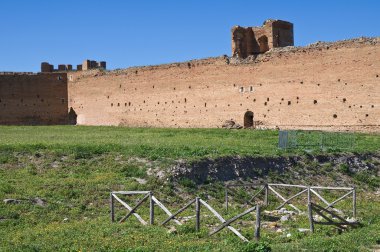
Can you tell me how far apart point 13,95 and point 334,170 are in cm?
3353

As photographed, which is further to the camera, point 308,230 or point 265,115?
point 265,115

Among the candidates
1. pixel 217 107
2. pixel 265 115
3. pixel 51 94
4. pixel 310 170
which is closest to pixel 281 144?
Answer: pixel 310 170

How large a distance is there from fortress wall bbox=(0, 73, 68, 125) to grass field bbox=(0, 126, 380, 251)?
89.4 ft

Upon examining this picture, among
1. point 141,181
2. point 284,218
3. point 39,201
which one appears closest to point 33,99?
point 141,181

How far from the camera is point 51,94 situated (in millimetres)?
47562

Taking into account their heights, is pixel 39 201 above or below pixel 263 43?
below

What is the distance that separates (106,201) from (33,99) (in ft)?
113

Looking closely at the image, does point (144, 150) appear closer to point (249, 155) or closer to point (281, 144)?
point (249, 155)

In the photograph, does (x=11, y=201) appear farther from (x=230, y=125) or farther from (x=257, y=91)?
(x=230, y=125)

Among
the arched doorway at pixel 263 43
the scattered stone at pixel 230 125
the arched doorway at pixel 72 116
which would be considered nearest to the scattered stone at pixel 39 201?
the scattered stone at pixel 230 125

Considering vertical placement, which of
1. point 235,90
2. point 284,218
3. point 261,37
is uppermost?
point 261,37

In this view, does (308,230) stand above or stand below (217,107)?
below

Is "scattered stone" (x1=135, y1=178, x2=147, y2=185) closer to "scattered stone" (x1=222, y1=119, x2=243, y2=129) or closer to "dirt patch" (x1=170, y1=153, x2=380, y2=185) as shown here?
"dirt patch" (x1=170, y1=153, x2=380, y2=185)

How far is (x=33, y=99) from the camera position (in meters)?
47.1
